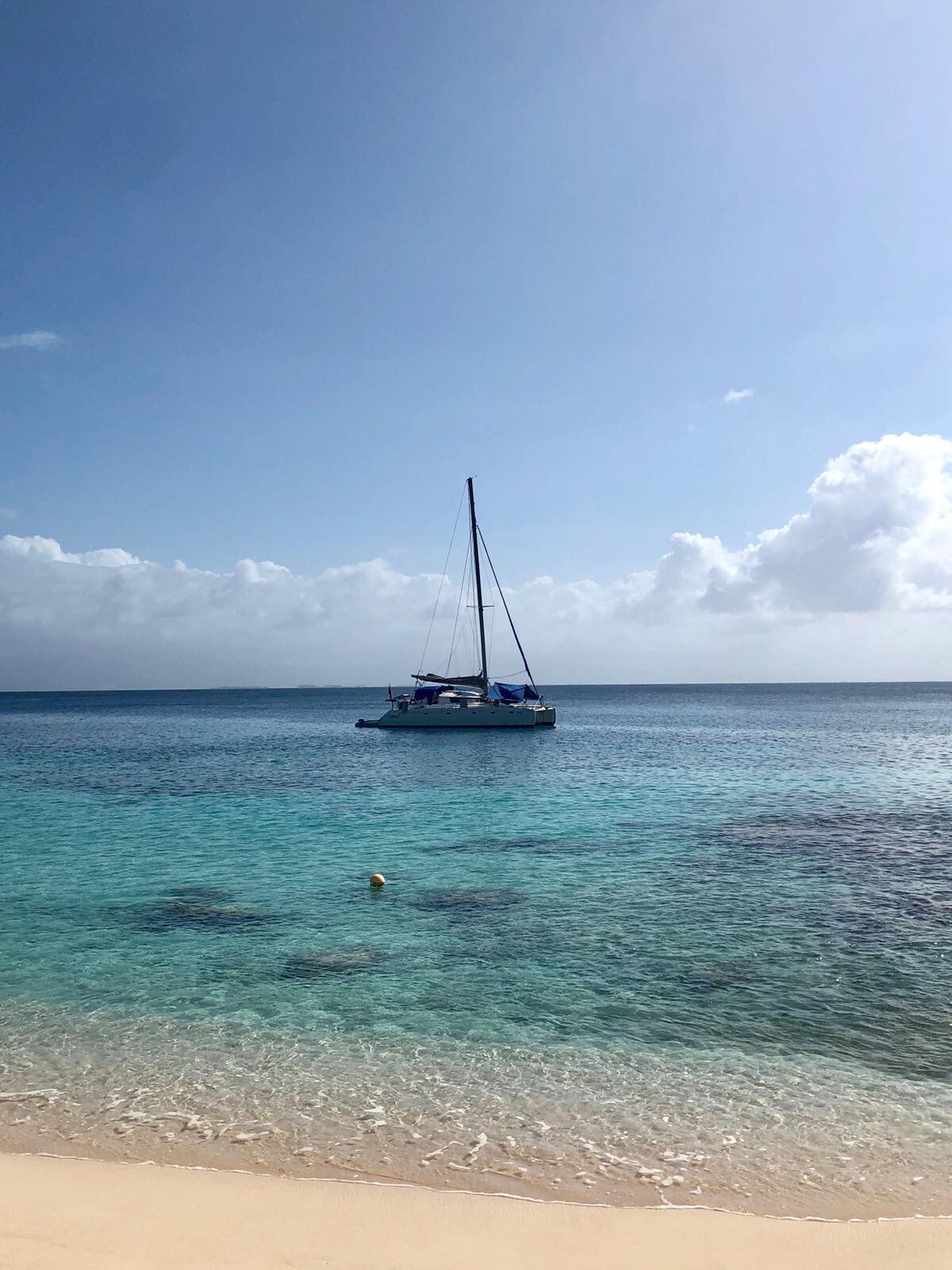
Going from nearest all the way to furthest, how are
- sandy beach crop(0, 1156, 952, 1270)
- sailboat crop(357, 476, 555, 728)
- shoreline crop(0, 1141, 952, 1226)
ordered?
sandy beach crop(0, 1156, 952, 1270) < shoreline crop(0, 1141, 952, 1226) < sailboat crop(357, 476, 555, 728)

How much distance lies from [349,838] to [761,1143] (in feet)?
64.2

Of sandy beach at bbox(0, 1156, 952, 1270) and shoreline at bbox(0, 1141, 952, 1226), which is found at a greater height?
sandy beach at bbox(0, 1156, 952, 1270)

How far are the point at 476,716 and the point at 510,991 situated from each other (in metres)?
60.9

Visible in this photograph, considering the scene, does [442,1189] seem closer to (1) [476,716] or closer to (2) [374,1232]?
(2) [374,1232]

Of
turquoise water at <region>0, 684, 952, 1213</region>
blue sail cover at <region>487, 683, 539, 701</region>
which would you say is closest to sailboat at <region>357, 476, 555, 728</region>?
blue sail cover at <region>487, 683, 539, 701</region>

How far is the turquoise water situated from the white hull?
41.3 m

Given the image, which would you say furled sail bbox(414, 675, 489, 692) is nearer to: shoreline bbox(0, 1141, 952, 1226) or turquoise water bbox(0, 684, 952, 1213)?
turquoise water bbox(0, 684, 952, 1213)

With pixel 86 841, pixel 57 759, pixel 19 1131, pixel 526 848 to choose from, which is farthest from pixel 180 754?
pixel 19 1131

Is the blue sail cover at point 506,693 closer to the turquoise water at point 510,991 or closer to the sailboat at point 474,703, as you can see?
the sailboat at point 474,703

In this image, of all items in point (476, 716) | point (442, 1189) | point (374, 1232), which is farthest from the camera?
point (476, 716)

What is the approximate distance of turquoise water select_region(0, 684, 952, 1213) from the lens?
877 cm

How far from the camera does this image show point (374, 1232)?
700 cm

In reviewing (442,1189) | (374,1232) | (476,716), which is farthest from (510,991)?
(476,716)

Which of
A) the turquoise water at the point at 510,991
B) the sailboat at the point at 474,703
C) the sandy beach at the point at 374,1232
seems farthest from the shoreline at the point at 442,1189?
the sailboat at the point at 474,703
